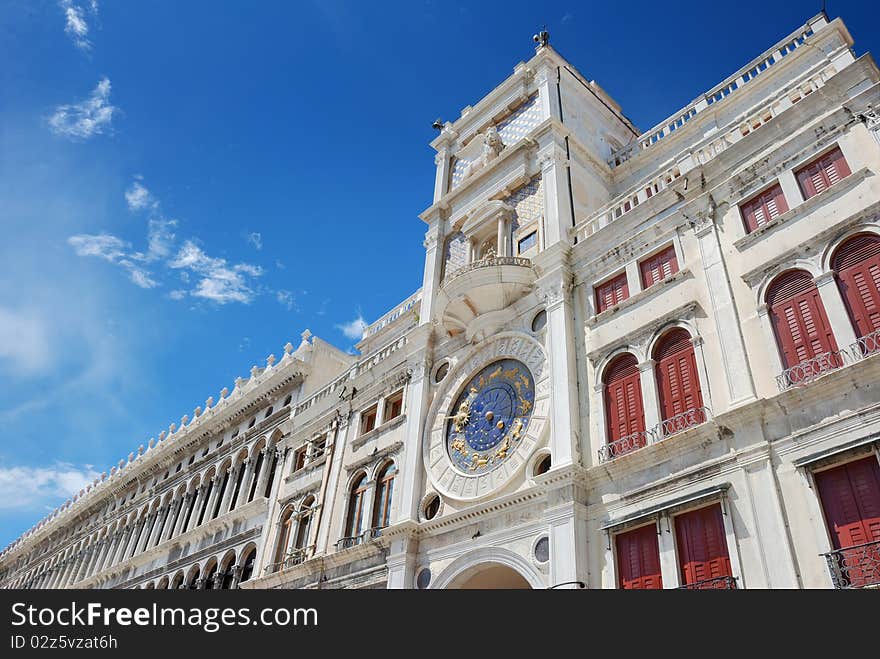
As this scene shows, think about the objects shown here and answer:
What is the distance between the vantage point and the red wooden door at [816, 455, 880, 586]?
9.79m

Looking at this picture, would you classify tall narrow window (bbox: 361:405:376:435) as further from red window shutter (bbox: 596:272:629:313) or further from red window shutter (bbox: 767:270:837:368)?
red window shutter (bbox: 767:270:837:368)

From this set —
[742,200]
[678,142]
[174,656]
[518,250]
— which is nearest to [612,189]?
[678,142]

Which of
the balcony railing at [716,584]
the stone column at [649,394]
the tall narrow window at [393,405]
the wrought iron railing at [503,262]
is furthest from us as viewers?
the tall narrow window at [393,405]

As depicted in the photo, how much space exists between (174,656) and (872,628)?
8058 mm

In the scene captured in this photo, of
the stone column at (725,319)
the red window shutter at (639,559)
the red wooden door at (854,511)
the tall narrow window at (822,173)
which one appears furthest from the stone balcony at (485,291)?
the red wooden door at (854,511)

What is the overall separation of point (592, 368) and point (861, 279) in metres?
5.95

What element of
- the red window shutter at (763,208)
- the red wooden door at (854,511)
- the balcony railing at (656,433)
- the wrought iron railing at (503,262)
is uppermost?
the wrought iron railing at (503,262)

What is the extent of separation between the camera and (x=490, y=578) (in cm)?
1645

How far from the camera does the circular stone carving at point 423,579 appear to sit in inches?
660

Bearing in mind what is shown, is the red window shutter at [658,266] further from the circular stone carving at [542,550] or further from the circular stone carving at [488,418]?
the circular stone carving at [542,550]

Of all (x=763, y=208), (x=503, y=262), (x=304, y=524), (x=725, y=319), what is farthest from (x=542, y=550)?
(x=304, y=524)

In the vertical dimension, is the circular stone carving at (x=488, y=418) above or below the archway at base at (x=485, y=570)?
above

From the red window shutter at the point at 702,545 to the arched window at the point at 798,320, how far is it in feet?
9.44

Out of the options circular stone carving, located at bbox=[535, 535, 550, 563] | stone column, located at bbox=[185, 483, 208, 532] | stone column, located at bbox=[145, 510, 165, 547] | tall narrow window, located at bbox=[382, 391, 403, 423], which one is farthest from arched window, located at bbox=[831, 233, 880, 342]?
stone column, located at bbox=[145, 510, 165, 547]
